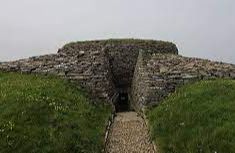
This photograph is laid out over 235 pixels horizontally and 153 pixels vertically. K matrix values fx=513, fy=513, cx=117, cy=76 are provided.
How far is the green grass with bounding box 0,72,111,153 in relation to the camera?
21.8 metres

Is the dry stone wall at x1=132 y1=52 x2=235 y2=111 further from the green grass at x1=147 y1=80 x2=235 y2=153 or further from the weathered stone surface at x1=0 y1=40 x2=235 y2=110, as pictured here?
the green grass at x1=147 y1=80 x2=235 y2=153

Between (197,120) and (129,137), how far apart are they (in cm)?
379

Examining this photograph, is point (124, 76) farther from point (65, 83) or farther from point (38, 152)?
point (38, 152)

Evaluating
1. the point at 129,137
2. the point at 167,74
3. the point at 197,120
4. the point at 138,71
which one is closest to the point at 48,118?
the point at 129,137

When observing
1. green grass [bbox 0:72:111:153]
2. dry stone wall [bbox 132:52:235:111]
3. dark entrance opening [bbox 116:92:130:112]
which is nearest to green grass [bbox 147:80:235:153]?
dry stone wall [bbox 132:52:235:111]

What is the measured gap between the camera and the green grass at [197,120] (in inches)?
844

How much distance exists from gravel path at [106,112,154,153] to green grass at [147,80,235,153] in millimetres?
637

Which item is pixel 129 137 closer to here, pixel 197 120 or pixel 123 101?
pixel 197 120

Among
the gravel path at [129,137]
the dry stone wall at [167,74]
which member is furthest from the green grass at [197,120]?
the dry stone wall at [167,74]

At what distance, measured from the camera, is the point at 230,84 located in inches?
1179

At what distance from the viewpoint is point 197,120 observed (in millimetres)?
24078

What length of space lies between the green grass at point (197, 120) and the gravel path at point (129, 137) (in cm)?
64

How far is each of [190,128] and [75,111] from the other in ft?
21.4

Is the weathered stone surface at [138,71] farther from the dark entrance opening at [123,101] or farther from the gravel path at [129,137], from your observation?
the gravel path at [129,137]
